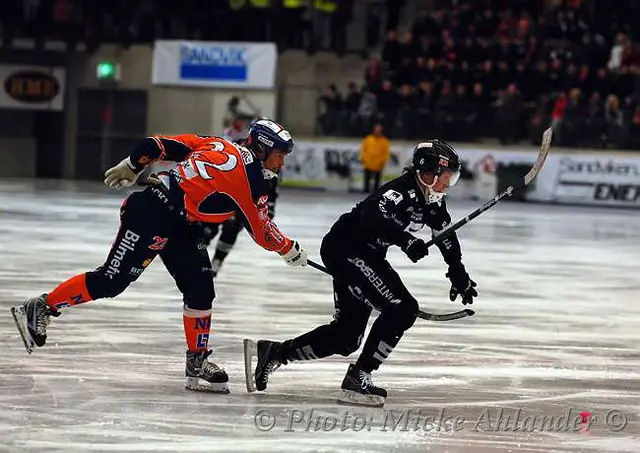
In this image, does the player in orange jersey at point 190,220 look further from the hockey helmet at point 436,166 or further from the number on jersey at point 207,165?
the hockey helmet at point 436,166

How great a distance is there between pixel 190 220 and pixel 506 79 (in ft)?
79.8

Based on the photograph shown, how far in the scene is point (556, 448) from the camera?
6047 millimetres

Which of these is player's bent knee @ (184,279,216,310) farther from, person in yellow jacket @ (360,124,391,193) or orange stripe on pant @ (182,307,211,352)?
person in yellow jacket @ (360,124,391,193)

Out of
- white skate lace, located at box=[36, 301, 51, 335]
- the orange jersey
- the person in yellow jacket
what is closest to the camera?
the orange jersey

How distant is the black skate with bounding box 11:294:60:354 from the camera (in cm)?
745

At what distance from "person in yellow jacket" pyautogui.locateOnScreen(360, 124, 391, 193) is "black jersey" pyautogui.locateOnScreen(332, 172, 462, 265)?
77.3 feet

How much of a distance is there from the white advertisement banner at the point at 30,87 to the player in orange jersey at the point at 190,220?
3060cm

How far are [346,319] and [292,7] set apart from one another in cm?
2845

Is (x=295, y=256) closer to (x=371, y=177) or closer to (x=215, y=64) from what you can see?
(x=371, y=177)

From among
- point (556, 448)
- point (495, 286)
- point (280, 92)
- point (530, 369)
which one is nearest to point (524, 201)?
point (280, 92)

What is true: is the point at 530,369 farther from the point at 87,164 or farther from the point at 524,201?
the point at 87,164

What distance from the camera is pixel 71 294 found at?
288 inches

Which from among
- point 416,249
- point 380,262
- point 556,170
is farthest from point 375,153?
point 416,249

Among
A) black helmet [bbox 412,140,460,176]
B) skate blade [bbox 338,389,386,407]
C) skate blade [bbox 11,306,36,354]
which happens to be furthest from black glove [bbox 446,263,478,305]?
skate blade [bbox 11,306,36,354]
